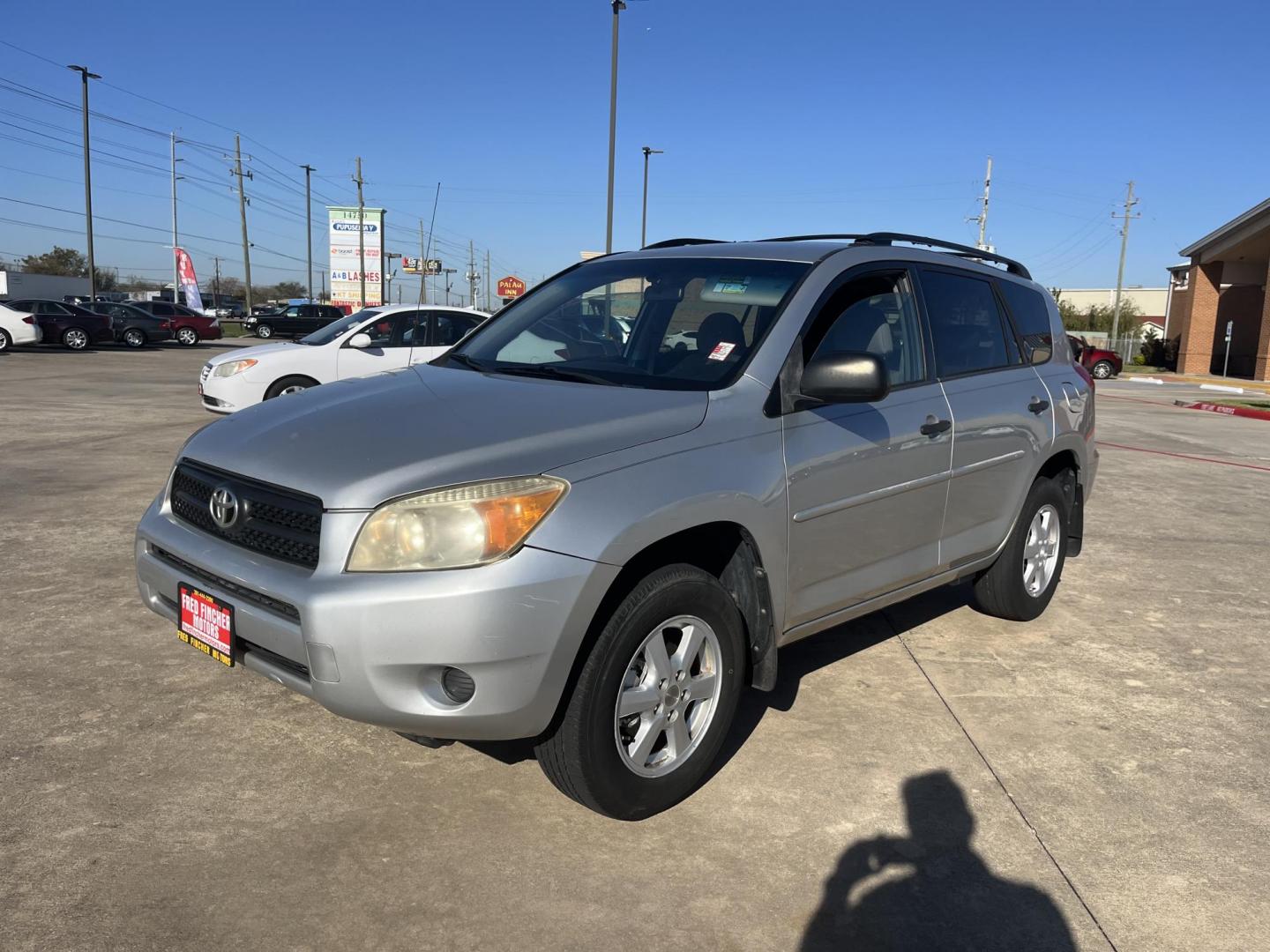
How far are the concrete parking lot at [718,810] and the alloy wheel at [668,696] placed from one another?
229 millimetres

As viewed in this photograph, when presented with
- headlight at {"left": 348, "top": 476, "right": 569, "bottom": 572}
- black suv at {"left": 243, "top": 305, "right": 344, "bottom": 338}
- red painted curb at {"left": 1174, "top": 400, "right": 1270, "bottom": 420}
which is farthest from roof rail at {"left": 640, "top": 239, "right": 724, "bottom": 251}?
black suv at {"left": 243, "top": 305, "right": 344, "bottom": 338}

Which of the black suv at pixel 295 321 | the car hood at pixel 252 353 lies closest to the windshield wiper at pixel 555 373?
the car hood at pixel 252 353

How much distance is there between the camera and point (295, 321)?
139 feet

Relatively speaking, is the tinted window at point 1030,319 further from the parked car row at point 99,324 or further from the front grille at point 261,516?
the parked car row at point 99,324

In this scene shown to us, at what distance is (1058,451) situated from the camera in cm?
506

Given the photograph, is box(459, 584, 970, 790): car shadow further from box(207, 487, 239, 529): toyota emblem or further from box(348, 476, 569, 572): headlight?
box(207, 487, 239, 529): toyota emblem

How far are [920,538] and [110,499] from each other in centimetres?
588

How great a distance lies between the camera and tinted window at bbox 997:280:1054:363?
5.03 metres

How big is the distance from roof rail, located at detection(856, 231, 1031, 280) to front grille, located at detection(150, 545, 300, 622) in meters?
2.65

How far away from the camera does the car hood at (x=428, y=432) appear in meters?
2.76

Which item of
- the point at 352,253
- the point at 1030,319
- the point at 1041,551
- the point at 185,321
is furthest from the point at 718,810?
the point at 352,253

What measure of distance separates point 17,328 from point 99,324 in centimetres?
371

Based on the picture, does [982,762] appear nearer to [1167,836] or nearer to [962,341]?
[1167,836]

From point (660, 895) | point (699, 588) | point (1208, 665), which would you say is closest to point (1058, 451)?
point (1208, 665)
